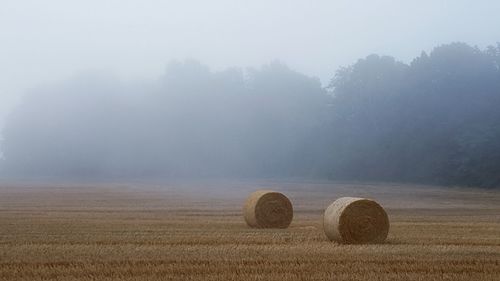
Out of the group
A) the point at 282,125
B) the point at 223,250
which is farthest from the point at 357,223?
the point at 282,125

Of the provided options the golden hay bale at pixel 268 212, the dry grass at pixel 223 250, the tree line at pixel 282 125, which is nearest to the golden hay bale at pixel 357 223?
the dry grass at pixel 223 250

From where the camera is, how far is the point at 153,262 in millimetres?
10711

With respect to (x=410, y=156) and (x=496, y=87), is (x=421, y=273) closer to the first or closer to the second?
(x=496, y=87)

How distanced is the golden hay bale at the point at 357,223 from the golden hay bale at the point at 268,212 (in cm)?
386

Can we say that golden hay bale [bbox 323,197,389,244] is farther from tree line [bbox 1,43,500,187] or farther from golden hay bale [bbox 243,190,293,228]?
tree line [bbox 1,43,500,187]

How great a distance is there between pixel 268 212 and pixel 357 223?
15.1 feet

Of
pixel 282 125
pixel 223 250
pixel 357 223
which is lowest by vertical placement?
pixel 223 250

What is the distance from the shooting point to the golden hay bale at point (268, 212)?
59.4 ft

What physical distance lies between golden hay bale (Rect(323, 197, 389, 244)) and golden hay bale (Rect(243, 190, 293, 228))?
3865 millimetres

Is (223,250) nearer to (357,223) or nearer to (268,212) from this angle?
(357,223)

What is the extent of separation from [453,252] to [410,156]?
44.2 meters

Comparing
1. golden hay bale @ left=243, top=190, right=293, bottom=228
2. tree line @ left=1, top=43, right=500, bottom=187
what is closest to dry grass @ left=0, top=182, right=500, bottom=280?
golden hay bale @ left=243, top=190, right=293, bottom=228

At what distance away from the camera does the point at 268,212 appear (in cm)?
1827

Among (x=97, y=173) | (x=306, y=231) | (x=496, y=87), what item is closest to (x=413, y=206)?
(x=306, y=231)
